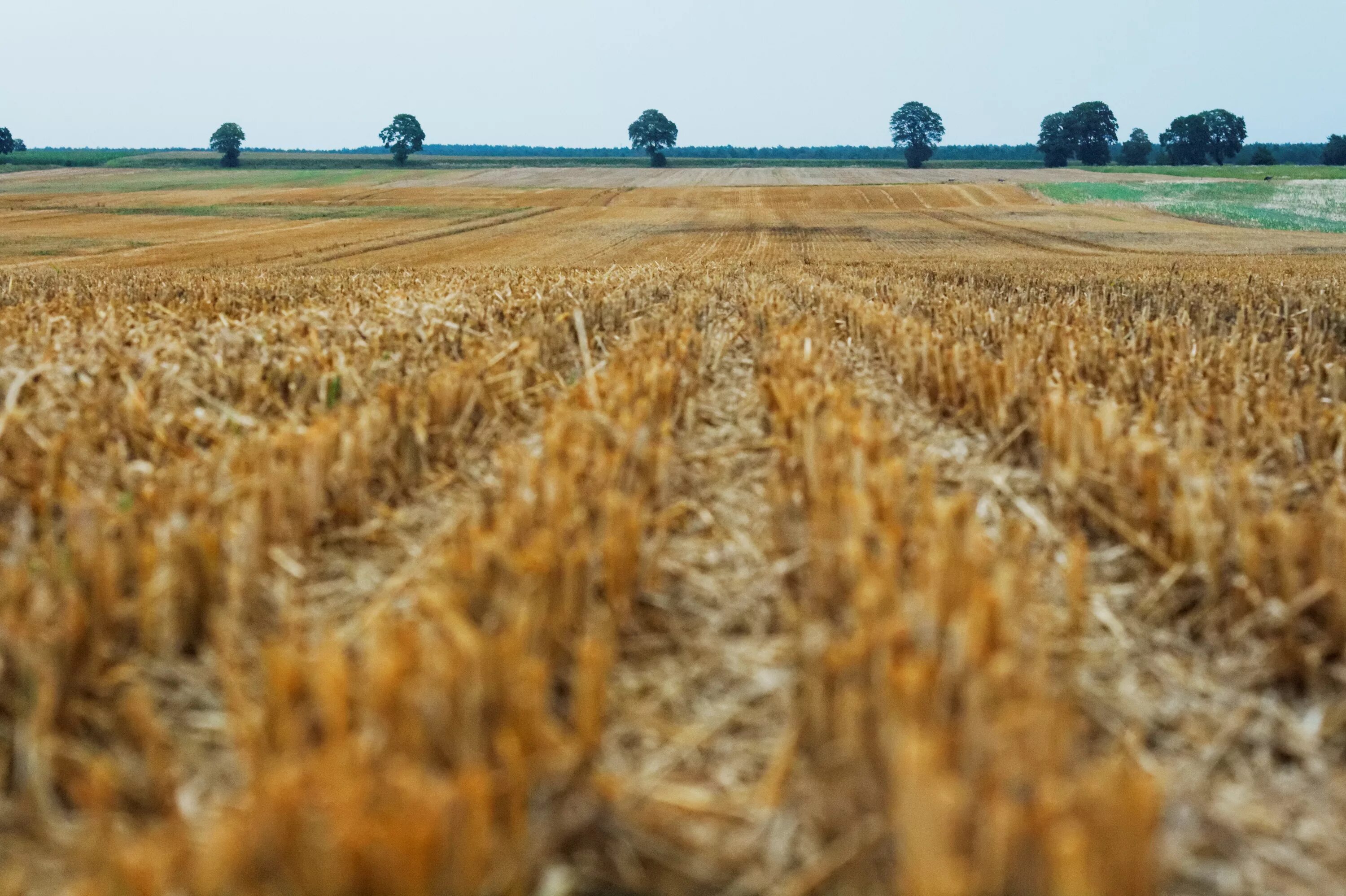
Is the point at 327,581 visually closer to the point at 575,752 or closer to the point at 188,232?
the point at 575,752

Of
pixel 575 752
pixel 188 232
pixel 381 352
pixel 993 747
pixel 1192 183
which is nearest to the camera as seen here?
pixel 993 747

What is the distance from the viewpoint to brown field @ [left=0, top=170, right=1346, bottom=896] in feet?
5.17

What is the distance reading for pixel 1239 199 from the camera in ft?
173

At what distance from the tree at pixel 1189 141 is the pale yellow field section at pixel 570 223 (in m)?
71.0

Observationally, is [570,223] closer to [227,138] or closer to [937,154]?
[227,138]

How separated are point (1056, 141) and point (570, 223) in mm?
113042

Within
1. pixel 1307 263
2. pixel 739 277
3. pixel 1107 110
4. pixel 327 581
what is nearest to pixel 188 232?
pixel 739 277

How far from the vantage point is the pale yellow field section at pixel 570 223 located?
26.8 metres

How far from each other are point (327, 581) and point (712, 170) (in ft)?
277

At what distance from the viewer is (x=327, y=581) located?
283 centimetres

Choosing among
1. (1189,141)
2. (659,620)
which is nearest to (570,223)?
(659,620)

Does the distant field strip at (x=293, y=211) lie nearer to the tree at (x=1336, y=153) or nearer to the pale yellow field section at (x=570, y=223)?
the pale yellow field section at (x=570, y=223)

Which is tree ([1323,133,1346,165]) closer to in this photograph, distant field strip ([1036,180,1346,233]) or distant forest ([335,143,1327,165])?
distant forest ([335,143,1327,165])

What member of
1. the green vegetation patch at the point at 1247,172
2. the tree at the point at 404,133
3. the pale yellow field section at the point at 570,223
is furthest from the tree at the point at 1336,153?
the tree at the point at 404,133
